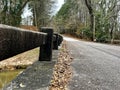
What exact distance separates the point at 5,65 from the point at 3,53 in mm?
9782

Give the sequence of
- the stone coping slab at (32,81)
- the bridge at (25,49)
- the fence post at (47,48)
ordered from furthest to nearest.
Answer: the fence post at (47,48), the stone coping slab at (32,81), the bridge at (25,49)

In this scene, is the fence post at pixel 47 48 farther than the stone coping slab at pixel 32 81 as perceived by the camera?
Yes

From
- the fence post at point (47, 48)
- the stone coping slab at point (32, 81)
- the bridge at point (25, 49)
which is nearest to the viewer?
the bridge at point (25, 49)

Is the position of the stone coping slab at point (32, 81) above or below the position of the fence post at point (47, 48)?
below

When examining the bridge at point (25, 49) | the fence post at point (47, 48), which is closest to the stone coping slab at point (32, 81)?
the bridge at point (25, 49)

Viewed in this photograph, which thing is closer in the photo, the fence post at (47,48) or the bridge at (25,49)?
the bridge at (25,49)

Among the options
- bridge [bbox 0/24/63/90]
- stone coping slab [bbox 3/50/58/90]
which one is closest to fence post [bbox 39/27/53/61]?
bridge [bbox 0/24/63/90]

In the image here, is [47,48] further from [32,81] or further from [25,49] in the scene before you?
[25,49]

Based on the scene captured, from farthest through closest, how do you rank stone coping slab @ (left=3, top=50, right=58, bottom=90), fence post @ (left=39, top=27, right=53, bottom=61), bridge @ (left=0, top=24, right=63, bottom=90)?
fence post @ (left=39, top=27, right=53, bottom=61) < stone coping slab @ (left=3, top=50, right=58, bottom=90) < bridge @ (left=0, top=24, right=63, bottom=90)

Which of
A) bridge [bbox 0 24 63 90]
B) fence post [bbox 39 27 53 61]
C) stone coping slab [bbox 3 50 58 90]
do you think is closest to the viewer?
bridge [bbox 0 24 63 90]

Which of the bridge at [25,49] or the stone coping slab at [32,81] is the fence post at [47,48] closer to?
the bridge at [25,49]

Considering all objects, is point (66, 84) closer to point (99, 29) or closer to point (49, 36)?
point (49, 36)

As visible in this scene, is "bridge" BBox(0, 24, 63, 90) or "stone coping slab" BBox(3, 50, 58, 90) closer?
"bridge" BBox(0, 24, 63, 90)

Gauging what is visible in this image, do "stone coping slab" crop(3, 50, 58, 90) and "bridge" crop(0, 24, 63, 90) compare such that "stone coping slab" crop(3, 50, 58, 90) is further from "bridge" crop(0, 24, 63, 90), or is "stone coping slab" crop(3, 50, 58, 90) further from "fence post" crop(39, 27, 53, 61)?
"fence post" crop(39, 27, 53, 61)
